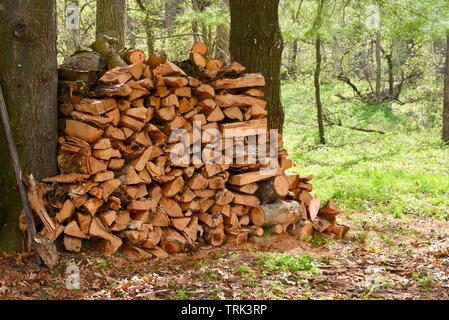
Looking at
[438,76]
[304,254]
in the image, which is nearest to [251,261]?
[304,254]

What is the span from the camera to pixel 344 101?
62.8ft

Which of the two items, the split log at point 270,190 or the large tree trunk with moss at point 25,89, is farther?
the split log at point 270,190

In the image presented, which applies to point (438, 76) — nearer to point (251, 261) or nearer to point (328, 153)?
point (328, 153)

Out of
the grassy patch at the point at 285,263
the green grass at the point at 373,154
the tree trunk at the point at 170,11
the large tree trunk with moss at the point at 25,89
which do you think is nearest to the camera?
the large tree trunk with moss at the point at 25,89

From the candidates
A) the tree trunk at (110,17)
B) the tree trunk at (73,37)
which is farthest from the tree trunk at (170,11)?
the tree trunk at (110,17)

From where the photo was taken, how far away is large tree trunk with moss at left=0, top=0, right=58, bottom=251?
16.0 ft

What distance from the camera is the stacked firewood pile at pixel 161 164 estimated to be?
506cm

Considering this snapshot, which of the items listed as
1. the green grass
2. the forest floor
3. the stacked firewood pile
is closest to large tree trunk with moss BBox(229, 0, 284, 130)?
the stacked firewood pile

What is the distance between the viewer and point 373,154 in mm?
12523

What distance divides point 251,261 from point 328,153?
8004 mm

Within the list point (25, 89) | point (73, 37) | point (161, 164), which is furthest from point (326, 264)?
point (73, 37)

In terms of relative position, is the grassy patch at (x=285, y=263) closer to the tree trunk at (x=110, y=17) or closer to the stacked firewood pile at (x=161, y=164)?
the stacked firewood pile at (x=161, y=164)

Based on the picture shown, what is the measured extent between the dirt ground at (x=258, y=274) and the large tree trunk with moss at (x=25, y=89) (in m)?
0.48
